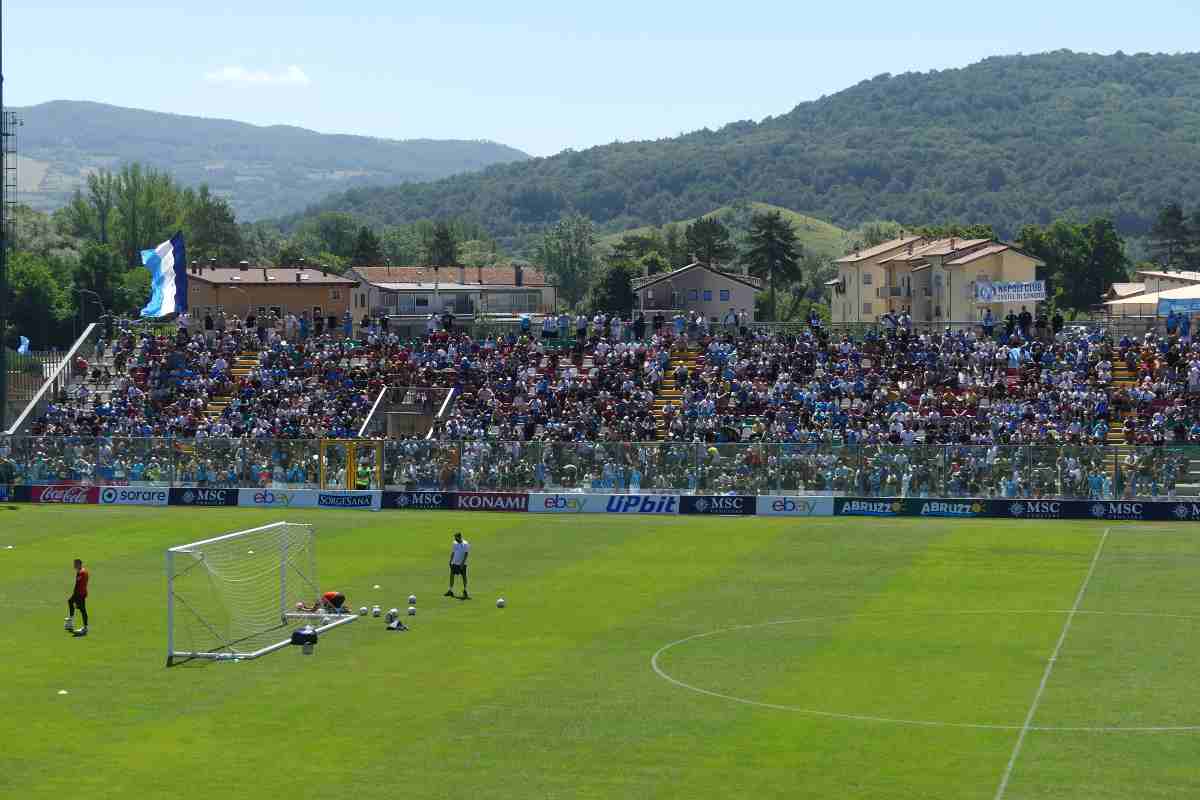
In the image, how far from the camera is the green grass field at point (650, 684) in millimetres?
22875

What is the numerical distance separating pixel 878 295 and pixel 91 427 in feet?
287

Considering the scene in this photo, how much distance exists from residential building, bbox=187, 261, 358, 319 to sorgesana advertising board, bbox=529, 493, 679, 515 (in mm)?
62198

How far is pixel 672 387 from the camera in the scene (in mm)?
76250

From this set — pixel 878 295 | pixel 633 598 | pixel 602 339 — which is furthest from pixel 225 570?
pixel 878 295

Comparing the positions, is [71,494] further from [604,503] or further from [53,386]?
[604,503]

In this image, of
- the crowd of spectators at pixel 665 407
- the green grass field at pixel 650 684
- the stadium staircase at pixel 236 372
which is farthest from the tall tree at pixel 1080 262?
the green grass field at pixel 650 684

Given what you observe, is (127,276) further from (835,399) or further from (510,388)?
(835,399)

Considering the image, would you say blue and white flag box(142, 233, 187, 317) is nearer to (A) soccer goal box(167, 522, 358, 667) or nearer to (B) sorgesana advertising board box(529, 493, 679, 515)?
(B) sorgesana advertising board box(529, 493, 679, 515)

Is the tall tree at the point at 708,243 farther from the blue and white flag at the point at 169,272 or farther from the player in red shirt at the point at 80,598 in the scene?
the player in red shirt at the point at 80,598

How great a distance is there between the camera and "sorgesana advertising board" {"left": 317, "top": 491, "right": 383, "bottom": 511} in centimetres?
6488

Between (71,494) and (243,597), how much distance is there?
33.1m

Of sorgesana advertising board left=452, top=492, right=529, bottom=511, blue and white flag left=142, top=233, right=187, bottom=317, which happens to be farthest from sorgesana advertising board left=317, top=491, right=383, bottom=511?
blue and white flag left=142, top=233, right=187, bottom=317

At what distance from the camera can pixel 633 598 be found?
40.6 metres

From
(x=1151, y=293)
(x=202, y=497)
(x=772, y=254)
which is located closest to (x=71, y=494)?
(x=202, y=497)
